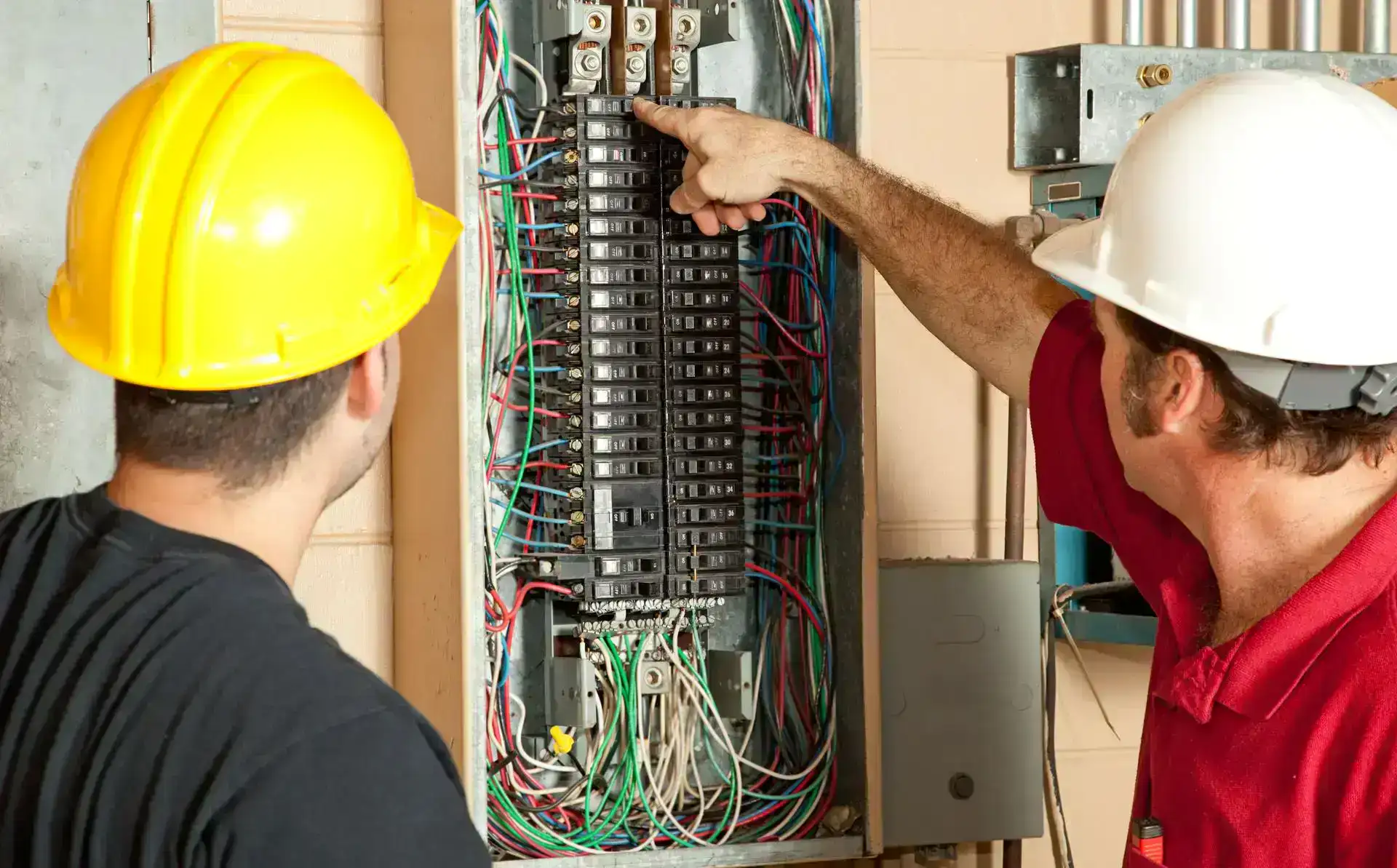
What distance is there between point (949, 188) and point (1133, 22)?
370 mm

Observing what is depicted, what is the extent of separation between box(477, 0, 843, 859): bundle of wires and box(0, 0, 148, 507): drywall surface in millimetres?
520

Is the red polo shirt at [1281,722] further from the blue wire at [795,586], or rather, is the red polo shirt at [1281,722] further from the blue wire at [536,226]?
the blue wire at [536,226]

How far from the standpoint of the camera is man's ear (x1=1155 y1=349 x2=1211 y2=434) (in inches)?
56.9

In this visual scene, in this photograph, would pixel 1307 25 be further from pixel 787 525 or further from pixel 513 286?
pixel 513 286

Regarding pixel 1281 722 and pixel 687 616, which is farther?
pixel 687 616

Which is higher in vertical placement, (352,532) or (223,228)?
(223,228)

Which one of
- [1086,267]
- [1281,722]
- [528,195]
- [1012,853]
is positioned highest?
[528,195]

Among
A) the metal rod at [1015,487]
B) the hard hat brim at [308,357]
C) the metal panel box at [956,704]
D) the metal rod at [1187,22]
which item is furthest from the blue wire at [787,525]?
the metal rod at [1187,22]

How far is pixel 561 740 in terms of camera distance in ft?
5.98

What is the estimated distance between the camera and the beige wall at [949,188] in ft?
Result: 7.46

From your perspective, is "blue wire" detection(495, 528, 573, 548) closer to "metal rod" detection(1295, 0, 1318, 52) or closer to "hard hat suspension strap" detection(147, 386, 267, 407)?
"hard hat suspension strap" detection(147, 386, 267, 407)

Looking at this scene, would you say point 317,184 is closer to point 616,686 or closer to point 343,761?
point 343,761

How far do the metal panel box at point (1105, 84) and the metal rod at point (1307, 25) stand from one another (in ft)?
0.22

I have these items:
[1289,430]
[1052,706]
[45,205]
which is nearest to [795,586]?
[1052,706]
